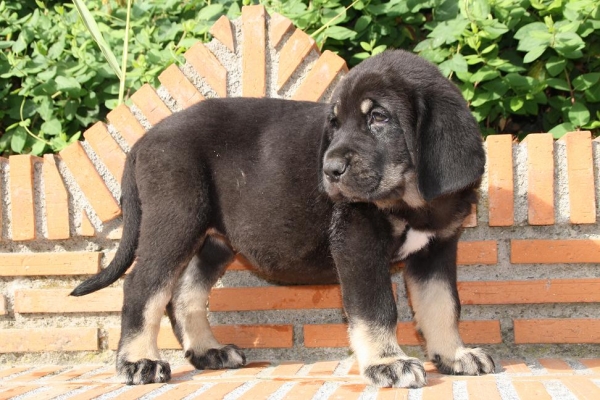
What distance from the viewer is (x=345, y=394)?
10.6 ft

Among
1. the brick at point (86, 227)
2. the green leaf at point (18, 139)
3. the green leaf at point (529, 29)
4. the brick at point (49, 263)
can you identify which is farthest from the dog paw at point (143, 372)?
the green leaf at point (529, 29)

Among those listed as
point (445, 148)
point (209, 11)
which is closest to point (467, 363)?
point (445, 148)

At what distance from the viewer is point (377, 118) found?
348cm

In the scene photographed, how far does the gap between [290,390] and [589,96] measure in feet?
8.05

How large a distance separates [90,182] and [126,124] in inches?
15.2

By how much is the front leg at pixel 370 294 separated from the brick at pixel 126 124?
157cm

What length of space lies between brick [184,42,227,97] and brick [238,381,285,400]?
5.65 ft

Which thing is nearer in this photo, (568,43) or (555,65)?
(568,43)

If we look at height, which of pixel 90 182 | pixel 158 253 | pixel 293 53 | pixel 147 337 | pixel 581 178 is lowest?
pixel 147 337

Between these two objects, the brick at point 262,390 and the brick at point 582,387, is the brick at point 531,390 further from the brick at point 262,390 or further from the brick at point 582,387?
the brick at point 262,390

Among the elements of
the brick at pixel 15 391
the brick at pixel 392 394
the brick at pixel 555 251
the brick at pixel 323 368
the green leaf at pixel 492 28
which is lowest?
the brick at pixel 323 368

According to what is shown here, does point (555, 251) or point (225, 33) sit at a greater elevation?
point (225, 33)

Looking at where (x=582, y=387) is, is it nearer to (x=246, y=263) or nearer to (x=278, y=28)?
(x=246, y=263)

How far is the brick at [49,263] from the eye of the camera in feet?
14.2
